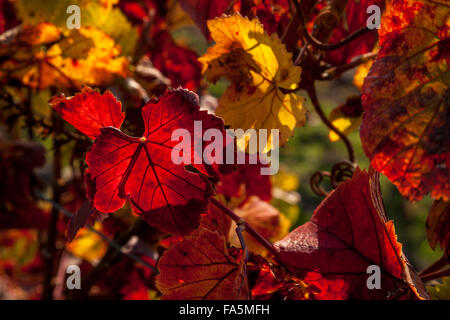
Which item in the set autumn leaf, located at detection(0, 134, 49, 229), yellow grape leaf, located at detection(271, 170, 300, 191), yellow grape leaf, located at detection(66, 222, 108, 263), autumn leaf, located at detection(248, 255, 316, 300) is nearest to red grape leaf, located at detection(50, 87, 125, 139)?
autumn leaf, located at detection(248, 255, 316, 300)

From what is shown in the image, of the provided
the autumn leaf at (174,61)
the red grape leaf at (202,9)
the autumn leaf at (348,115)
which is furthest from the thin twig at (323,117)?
the autumn leaf at (174,61)

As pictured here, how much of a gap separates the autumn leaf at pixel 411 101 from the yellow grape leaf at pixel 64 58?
1.13ft

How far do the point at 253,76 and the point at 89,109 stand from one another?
143 millimetres

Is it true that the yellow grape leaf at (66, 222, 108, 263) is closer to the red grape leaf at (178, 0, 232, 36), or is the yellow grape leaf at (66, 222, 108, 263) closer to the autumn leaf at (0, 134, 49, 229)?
the autumn leaf at (0, 134, 49, 229)

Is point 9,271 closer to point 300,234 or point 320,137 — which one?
point 300,234

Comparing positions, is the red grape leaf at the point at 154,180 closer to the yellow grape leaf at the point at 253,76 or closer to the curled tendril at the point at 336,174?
the yellow grape leaf at the point at 253,76

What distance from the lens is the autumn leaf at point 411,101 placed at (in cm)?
26

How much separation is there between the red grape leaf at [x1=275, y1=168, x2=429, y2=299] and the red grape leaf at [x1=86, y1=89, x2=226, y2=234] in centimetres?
8

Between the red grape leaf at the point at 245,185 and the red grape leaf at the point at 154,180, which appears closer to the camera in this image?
the red grape leaf at the point at 154,180

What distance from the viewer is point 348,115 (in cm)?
50

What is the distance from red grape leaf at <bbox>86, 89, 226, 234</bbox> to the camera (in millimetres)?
319

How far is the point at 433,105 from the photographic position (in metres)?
0.27
